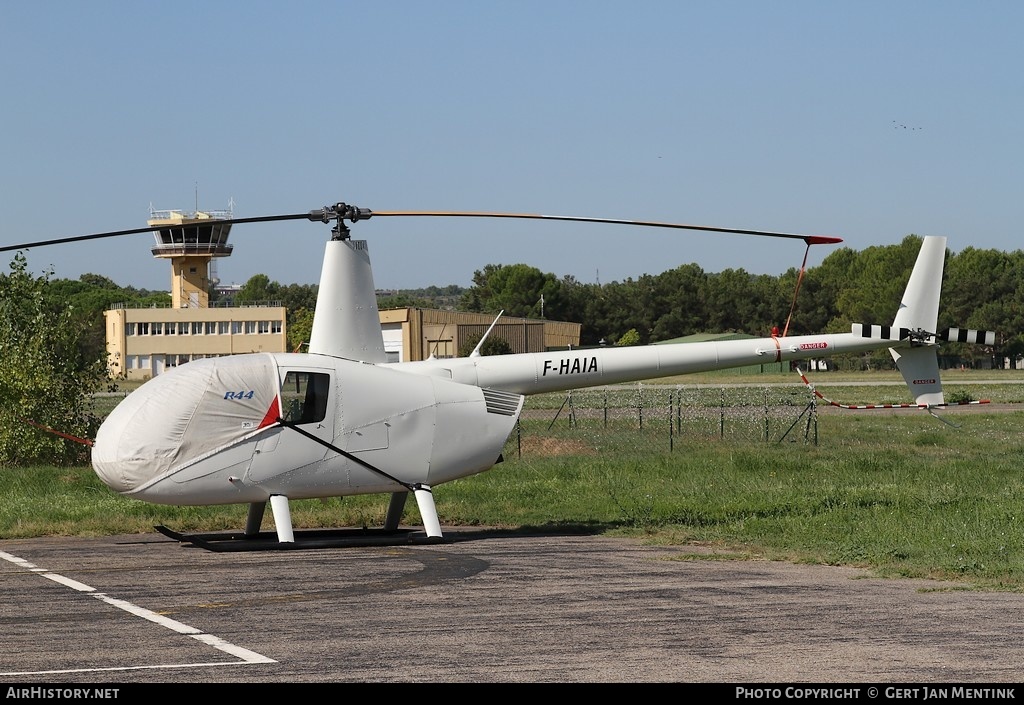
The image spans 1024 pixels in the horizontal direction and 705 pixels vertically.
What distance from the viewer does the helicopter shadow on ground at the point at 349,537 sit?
Result: 14641mm

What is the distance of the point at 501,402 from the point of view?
54.1 ft

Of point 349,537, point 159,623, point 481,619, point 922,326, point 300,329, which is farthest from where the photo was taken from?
point 300,329

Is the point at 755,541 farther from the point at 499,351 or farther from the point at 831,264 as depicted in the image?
the point at 831,264

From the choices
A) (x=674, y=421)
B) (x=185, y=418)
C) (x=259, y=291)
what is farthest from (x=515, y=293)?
(x=185, y=418)

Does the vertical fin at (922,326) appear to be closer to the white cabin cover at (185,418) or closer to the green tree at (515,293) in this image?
the white cabin cover at (185,418)

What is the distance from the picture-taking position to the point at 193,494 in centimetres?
1441

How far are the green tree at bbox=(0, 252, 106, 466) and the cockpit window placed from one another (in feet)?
41.9

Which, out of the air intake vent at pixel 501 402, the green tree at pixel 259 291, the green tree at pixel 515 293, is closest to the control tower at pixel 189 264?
the green tree at pixel 515 293

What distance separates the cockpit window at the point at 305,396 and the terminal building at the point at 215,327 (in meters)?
67.8

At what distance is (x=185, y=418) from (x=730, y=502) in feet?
29.8

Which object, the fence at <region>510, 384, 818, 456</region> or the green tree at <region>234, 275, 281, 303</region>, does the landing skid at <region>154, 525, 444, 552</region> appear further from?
the green tree at <region>234, 275, 281, 303</region>

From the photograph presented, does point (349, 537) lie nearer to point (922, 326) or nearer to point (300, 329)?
point (922, 326)

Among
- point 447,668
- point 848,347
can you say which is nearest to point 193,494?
point 447,668

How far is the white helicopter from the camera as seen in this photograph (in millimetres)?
14289
